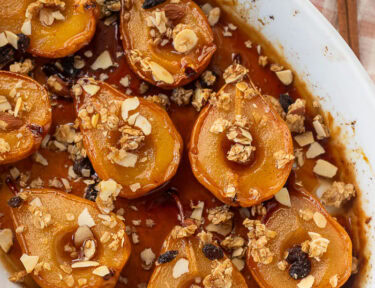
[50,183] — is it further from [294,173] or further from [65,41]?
[294,173]

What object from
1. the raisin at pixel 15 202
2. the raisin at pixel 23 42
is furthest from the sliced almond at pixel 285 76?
the raisin at pixel 15 202

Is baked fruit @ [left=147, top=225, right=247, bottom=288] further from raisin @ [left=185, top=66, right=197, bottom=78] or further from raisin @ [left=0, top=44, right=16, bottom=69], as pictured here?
raisin @ [left=0, top=44, right=16, bottom=69]

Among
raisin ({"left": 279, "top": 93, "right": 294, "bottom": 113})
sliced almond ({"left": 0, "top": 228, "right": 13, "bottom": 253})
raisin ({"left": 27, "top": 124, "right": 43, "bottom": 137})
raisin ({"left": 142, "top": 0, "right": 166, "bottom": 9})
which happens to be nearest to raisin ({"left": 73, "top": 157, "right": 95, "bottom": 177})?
raisin ({"left": 27, "top": 124, "right": 43, "bottom": 137})

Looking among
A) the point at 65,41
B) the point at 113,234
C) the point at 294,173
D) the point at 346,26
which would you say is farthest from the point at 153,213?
the point at 346,26

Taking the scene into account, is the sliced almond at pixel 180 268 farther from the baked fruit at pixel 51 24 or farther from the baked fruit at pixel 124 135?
the baked fruit at pixel 51 24

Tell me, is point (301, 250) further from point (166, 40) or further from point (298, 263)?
point (166, 40)
